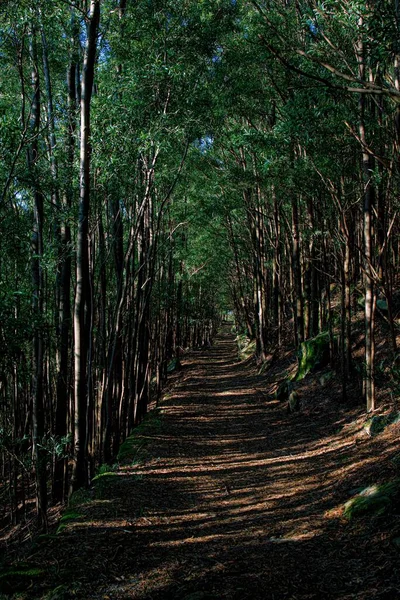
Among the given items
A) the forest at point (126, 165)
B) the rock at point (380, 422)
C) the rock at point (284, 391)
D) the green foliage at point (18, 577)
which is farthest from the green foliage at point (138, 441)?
the green foliage at point (18, 577)

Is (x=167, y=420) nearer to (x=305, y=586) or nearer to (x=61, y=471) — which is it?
(x=61, y=471)

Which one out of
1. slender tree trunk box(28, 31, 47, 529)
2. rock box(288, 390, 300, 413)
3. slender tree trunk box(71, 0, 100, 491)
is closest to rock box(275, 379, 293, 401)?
rock box(288, 390, 300, 413)

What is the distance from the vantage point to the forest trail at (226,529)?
3906 mm

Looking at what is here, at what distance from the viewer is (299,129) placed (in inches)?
312

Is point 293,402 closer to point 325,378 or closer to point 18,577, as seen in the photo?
point 325,378

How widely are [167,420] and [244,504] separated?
637 centimetres

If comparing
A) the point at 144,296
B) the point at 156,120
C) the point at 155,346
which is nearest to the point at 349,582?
the point at 156,120

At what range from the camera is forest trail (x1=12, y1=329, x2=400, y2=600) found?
12.8 feet

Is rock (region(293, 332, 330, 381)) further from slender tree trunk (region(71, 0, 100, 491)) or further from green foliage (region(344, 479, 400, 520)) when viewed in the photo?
slender tree trunk (region(71, 0, 100, 491))

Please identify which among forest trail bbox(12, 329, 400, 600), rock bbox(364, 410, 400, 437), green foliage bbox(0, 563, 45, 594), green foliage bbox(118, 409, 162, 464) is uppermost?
rock bbox(364, 410, 400, 437)

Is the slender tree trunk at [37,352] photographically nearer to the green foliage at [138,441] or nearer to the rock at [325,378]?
the green foliage at [138,441]

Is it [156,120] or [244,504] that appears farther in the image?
[156,120]

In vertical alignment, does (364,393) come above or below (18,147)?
below

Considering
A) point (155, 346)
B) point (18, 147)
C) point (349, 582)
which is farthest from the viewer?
point (155, 346)
